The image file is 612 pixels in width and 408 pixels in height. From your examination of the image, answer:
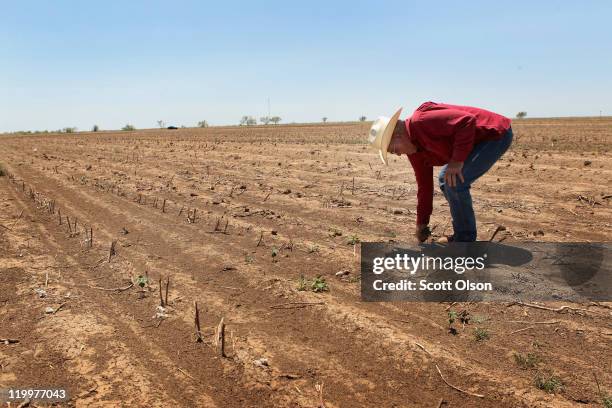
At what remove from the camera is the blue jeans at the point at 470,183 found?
13.7ft

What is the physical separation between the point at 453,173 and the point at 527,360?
179cm

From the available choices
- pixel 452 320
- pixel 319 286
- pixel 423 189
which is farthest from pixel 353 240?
pixel 452 320

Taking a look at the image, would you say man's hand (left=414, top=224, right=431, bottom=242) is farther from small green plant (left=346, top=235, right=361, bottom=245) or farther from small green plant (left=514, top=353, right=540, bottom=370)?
small green plant (left=514, top=353, right=540, bottom=370)

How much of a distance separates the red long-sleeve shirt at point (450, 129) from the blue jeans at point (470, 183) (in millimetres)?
91

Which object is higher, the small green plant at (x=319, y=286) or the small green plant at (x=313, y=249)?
the small green plant at (x=313, y=249)

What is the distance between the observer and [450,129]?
12.9 feet

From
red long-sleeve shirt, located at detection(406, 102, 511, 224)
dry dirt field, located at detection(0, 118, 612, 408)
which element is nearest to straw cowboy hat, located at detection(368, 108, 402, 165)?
red long-sleeve shirt, located at detection(406, 102, 511, 224)

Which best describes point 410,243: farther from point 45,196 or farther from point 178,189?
point 45,196

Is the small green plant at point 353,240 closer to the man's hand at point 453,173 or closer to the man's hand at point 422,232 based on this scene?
the man's hand at point 422,232

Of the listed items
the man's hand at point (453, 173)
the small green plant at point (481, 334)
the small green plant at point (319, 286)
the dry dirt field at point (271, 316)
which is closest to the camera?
the dry dirt field at point (271, 316)

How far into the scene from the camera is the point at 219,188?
8.70 metres

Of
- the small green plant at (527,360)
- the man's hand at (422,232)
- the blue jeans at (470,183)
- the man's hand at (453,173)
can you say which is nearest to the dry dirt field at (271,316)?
the small green plant at (527,360)

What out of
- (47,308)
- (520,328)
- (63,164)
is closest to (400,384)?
(520,328)

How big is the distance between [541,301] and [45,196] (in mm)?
8083
